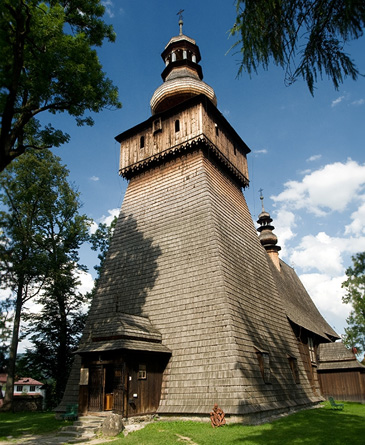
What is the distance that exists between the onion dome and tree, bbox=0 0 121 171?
32.1 feet

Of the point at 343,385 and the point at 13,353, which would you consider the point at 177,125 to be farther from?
the point at 343,385

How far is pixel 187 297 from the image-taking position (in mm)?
13898

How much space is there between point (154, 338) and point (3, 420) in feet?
29.1

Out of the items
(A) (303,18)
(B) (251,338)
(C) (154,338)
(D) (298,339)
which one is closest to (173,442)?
(C) (154,338)

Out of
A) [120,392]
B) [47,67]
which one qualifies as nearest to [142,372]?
[120,392]

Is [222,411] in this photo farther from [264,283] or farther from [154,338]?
[264,283]

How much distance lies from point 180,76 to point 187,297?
15.1m

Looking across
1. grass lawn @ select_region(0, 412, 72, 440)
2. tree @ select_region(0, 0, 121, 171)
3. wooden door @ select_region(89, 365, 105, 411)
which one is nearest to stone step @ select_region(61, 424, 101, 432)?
wooden door @ select_region(89, 365, 105, 411)

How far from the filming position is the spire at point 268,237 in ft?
94.1

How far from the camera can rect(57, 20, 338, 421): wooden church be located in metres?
12.0

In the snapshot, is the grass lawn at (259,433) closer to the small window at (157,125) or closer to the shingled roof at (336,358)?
the shingled roof at (336,358)

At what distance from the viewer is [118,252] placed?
17.9 m

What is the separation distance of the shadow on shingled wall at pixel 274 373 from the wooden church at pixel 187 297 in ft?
0.21

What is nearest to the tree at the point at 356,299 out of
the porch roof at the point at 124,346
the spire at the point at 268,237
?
the spire at the point at 268,237
